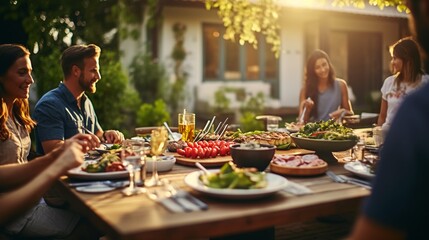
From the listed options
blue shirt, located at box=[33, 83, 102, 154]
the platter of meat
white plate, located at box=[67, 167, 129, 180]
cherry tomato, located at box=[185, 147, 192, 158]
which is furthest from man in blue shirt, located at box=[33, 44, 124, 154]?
the platter of meat

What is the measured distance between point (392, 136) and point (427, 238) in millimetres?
316

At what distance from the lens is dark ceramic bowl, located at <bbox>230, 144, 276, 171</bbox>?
2.36m

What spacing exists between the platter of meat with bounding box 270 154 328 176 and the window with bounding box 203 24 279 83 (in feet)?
33.1

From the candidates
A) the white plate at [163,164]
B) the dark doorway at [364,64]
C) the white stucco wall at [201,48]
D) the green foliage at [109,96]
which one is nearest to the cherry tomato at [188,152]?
the white plate at [163,164]

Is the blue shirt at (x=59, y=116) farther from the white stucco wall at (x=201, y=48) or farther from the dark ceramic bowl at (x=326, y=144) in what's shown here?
the white stucco wall at (x=201, y=48)

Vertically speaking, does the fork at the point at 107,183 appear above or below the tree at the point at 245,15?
below

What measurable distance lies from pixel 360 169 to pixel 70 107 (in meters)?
2.29

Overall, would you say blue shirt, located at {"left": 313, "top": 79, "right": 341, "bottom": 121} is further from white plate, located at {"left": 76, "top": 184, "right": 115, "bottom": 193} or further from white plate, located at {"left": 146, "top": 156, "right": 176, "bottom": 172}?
white plate, located at {"left": 76, "top": 184, "right": 115, "bottom": 193}

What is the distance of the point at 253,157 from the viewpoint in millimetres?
2367

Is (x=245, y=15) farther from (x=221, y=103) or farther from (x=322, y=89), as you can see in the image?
(x=221, y=103)

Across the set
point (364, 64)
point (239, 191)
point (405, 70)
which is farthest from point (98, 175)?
point (364, 64)

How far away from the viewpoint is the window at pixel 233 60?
12547mm

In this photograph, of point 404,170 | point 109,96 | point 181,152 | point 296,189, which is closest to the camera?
point 404,170

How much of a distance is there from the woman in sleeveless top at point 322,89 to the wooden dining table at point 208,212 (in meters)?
3.48
